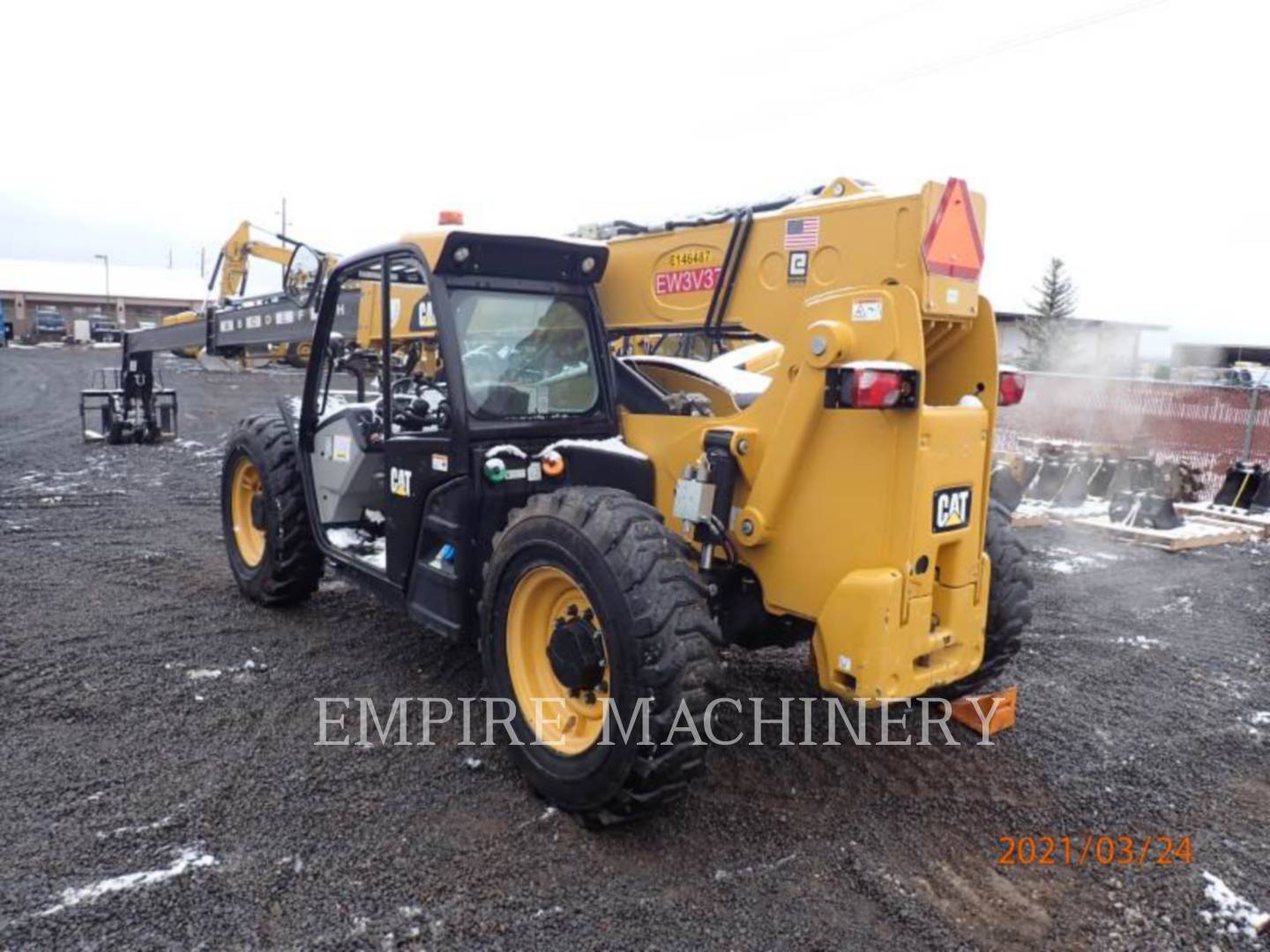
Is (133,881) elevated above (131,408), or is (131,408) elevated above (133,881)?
(131,408)

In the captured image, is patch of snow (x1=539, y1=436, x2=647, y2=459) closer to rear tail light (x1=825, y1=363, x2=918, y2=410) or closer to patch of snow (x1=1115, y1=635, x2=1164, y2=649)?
rear tail light (x1=825, y1=363, x2=918, y2=410)

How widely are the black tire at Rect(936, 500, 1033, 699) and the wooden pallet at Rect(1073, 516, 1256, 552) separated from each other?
557 cm

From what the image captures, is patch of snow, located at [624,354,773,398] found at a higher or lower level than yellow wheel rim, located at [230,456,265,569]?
higher

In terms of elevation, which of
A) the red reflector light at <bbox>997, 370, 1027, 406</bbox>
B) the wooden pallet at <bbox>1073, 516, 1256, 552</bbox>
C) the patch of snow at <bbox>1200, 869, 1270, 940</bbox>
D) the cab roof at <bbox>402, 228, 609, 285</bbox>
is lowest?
the patch of snow at <bbox>1200, 869, 1270, 940</bbox>

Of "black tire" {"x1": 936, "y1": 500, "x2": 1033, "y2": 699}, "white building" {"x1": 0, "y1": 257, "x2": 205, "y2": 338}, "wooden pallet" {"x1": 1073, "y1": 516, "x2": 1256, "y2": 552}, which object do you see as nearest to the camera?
"black tire" {"x1": 936, "y1": 500, "x2": 1033, "y2": 699}

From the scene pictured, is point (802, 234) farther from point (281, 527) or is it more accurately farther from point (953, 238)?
point (281, 527)

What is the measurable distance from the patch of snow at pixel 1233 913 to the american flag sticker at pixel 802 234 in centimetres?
271

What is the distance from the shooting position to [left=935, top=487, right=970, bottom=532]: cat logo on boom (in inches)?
128

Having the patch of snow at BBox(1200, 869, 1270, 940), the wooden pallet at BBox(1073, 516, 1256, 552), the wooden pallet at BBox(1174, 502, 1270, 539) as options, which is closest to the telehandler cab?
the patch of snow at BBox(1200, 869, 1270, 940)

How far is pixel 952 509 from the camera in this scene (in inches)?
130

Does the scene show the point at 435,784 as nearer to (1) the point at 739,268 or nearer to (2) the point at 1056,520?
(1) the point at 739,268

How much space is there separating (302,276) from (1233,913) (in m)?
6.41

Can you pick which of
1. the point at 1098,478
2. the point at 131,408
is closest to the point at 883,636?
the point at 1098,478

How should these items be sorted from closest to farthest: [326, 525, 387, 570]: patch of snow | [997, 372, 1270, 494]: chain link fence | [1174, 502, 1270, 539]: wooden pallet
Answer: [326, 525, 387, 570]: patch of snow → [1174, 502, 1270, 539]: wooden pallet → [997, 372, 1270, 494]: chain link fence
